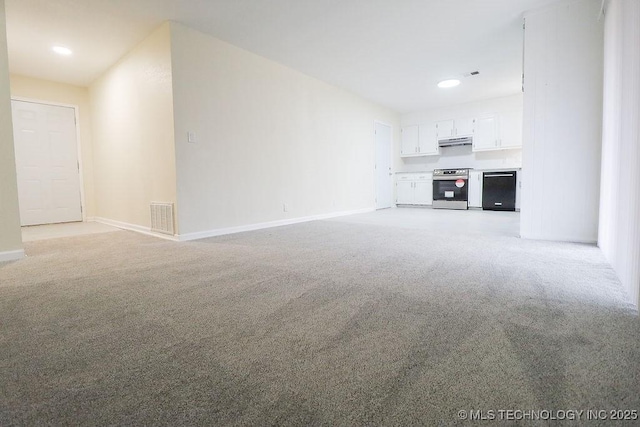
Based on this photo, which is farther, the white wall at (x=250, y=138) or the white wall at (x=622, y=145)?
the white wall at (x=250, y=138)

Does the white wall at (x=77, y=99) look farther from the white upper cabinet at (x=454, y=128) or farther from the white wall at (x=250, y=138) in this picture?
the white upper cabinet at (x=454, y=128)

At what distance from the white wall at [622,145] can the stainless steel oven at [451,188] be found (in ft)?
14.7

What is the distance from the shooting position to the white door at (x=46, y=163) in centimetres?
519

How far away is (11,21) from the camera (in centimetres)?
348

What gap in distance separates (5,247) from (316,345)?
10.9ft

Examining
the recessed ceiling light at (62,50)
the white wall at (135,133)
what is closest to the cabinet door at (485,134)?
the white wall at (135,133)

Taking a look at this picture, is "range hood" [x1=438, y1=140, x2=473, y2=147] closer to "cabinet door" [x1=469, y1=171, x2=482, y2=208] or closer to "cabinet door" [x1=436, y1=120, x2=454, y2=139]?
"cabinet door" [x1=436, y1=120, x2=454, y2=139]

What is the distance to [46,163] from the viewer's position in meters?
5.43

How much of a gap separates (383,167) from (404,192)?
100cm

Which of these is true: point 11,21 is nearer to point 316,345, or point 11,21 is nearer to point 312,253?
point 312,253

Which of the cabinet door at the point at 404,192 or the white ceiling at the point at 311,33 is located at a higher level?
the white ceiling at the point at 311,33

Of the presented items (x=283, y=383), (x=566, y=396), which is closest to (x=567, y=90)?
(x=566, y=396)

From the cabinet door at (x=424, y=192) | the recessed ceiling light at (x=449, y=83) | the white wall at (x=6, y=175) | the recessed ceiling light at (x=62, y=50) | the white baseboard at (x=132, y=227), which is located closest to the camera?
the white wall at (x=6, y=175)

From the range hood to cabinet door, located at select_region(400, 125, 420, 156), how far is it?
0.59 metres
